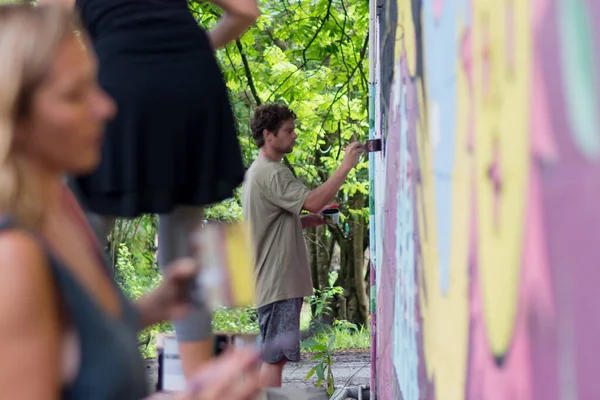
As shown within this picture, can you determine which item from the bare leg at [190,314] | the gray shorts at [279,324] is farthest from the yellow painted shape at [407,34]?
the gray shorts at [279,324]

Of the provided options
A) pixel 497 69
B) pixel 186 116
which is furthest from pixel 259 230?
pixel 497 69

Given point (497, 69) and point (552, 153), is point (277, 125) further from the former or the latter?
point (552, 153)

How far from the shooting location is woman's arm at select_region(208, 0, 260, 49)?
7.57 ft

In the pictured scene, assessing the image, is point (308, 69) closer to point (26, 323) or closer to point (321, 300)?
point (321, 300)

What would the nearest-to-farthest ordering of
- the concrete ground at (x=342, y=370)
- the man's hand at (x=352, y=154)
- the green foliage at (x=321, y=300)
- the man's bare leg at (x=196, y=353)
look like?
the man's bare leg at (x=196, y=353), the man's hand at (x=352, y=154), the concrete ground at (x=342, y=370), the green foliage at (x=321, y=300)

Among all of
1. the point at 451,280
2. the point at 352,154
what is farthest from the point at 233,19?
the point at 352,154

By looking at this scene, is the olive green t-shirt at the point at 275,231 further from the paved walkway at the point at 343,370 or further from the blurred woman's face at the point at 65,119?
the blurred woman's face at the point at 65,119

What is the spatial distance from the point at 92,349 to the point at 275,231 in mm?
3712

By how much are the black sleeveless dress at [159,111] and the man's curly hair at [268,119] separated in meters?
2.53

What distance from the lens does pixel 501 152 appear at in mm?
1183

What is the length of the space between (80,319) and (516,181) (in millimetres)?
593

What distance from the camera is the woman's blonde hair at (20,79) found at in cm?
101

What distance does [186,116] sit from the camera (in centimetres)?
212

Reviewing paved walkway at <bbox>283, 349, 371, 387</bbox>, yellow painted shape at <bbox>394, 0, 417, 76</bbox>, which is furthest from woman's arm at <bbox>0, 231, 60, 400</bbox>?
paved walkway at <bbox>283, 349, 371, 387</bbox>
